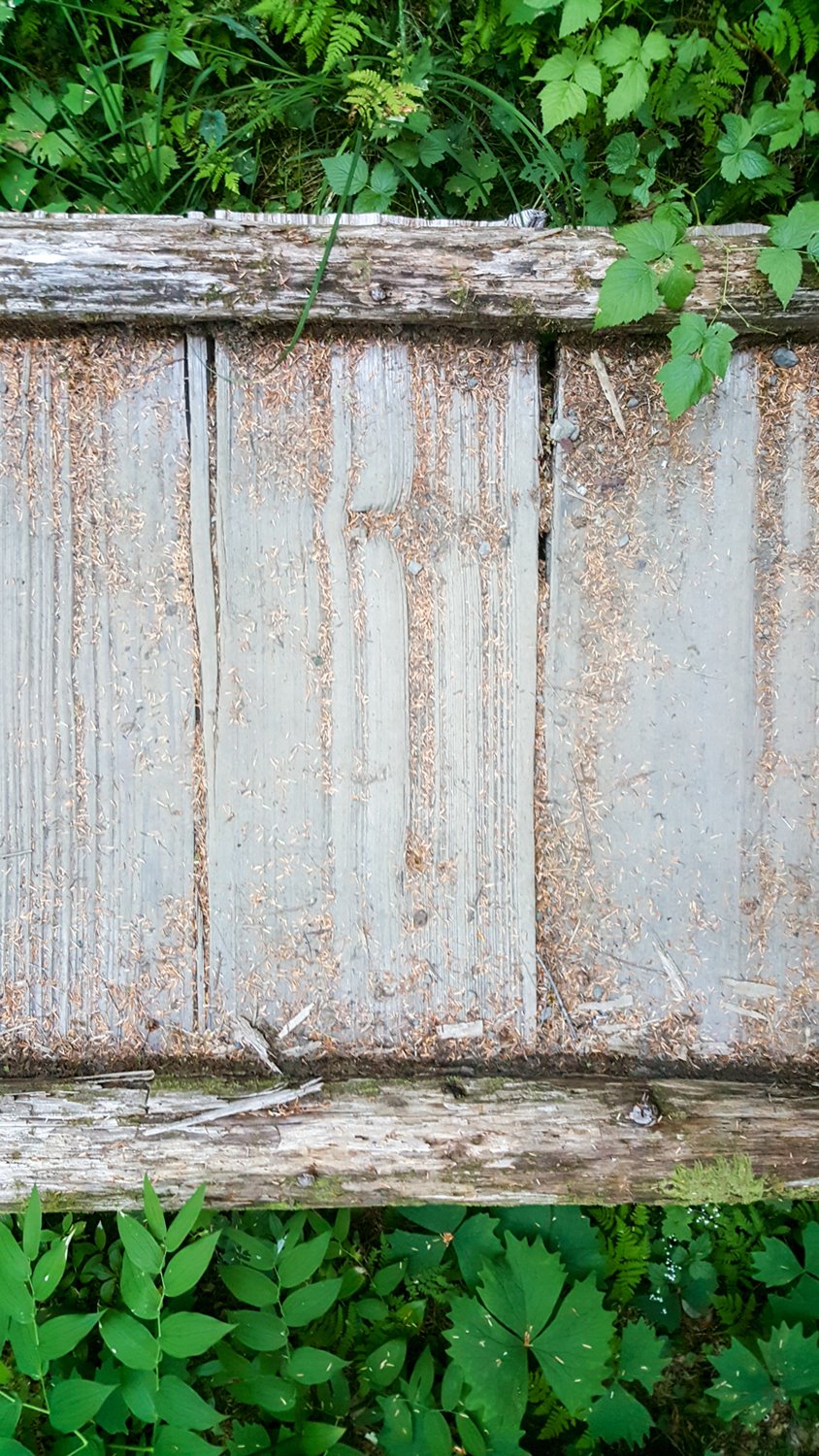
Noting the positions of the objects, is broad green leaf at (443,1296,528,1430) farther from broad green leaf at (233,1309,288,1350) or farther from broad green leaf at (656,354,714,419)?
broad green leaf at (656,354,714,419)

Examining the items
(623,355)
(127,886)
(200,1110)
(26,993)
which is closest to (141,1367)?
(200,1110)

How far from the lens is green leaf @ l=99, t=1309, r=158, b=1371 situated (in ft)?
6.03

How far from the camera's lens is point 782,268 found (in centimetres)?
182

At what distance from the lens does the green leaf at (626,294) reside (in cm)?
180

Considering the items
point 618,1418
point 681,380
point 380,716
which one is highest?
point 681,380

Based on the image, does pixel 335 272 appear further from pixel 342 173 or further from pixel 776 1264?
pixel 776 1264

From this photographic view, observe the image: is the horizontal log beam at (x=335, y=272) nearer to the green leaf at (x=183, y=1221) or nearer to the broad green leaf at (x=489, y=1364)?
the green leaf at (x=183, y=1221)

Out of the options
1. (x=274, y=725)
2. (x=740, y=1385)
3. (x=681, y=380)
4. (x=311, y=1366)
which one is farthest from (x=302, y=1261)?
(x=681, y=380)

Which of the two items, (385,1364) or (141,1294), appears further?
(385,1364)

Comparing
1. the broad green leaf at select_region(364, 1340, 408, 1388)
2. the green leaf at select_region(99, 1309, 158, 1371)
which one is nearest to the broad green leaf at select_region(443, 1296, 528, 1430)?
the broad green leaf at select_region(364, 1340, 408, 1388)

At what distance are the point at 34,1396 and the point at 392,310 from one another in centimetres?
321

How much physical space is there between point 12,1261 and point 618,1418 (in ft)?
5.60

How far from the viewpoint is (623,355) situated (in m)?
2.14

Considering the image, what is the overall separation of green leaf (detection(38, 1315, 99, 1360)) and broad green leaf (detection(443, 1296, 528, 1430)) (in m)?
0.94
